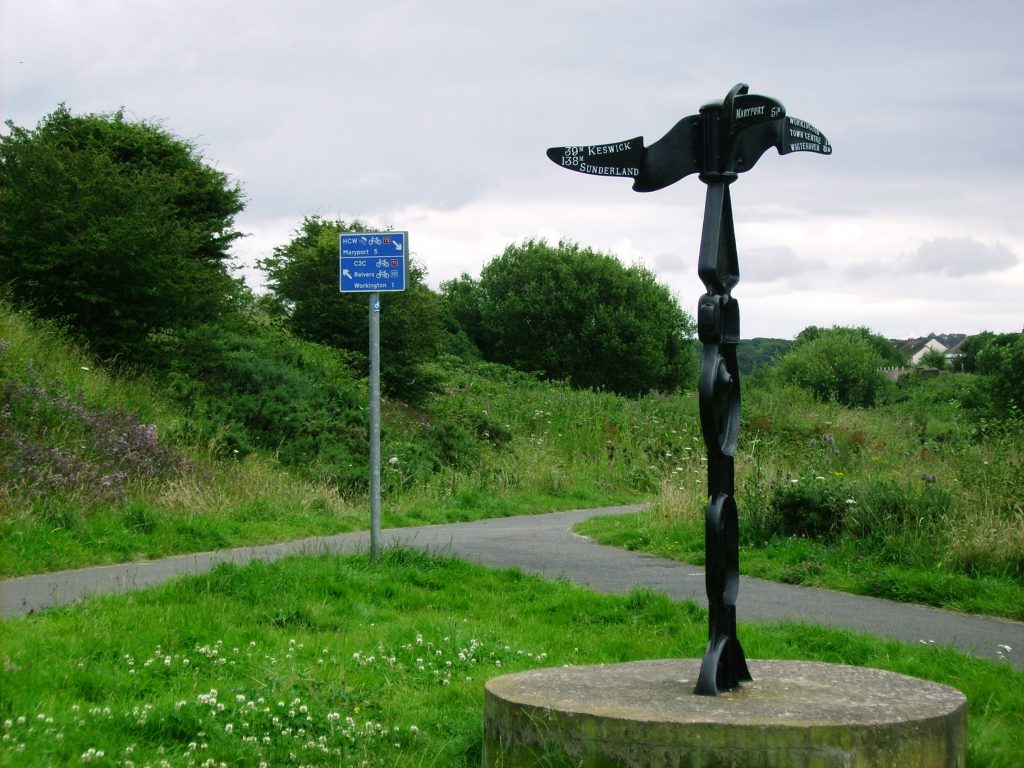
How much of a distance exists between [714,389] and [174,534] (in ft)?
29.7

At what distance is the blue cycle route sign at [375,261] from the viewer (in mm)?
10453

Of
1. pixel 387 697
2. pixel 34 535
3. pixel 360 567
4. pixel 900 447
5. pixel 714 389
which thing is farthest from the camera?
pixel 900 447

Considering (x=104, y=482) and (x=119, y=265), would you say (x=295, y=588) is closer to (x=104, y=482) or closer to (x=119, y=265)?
(x=104, y=482)

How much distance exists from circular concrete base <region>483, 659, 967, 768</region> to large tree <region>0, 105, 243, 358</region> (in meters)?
15.9

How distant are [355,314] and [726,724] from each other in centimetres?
2247

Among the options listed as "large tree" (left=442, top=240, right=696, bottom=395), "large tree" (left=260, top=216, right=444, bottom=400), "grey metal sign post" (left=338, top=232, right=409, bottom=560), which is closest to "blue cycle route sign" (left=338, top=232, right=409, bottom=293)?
"grey metal sign post" (left=338, top=232, right=409, bottom=560)

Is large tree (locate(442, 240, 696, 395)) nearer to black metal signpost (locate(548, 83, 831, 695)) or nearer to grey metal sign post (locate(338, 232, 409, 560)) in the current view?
grey metal sign post (locate(338, 232, 409, 560))

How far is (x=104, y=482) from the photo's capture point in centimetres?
1328

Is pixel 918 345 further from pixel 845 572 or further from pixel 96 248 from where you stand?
pixel 845 572

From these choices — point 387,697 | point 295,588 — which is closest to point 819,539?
point 295,588

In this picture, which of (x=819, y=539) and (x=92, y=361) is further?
(x=92, y=361)

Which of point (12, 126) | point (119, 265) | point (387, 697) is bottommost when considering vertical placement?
point (387, 697)

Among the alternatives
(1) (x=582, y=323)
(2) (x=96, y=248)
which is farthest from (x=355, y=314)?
(1) (x=582, y=323)

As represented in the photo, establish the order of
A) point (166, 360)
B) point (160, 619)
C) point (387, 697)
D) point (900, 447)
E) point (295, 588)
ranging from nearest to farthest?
point (387, 697) → point (160, 619) → point (295, 588) → point (166, 360) → point (900, 447)
